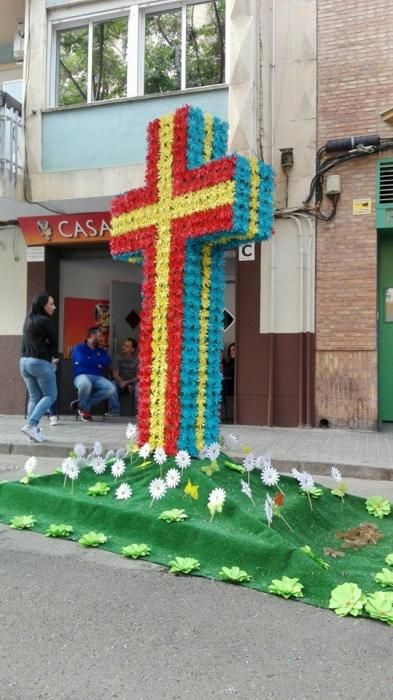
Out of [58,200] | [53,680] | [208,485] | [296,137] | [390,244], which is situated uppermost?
[296,137]

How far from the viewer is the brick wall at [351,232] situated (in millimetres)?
10008

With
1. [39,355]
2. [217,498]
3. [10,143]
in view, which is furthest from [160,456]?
[10,143]

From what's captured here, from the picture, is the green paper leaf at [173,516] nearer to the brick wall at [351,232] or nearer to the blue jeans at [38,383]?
A: the blue jeans at [38,383]

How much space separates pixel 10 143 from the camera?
34.7ft

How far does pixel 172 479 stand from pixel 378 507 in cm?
163

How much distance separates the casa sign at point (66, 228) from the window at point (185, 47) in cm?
228

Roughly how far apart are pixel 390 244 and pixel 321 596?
7.96 m

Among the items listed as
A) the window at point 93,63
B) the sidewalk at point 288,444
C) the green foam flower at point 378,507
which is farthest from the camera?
the window at point 93,63

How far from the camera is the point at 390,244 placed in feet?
34.5

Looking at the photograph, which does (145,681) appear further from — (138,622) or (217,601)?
(217,601)

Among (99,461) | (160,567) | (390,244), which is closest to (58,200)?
(390,244)

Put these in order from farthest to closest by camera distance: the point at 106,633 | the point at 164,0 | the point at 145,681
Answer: the point at 164,0
the point at 106,633
the point at 145,681

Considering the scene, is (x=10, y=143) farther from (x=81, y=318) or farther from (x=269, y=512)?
(x=269, y=512)

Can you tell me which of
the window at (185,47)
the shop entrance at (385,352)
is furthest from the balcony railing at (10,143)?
the shop entrance at (385,352)
